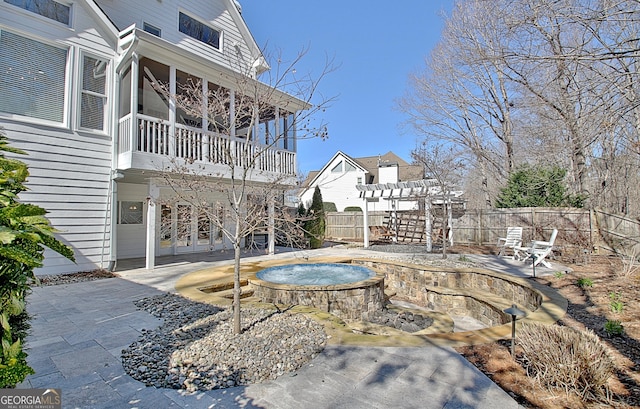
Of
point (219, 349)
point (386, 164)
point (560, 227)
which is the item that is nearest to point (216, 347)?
point (219, 349)

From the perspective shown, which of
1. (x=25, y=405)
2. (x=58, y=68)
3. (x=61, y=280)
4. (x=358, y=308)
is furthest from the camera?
(x=58, y=68)

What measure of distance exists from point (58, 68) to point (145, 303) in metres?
6.15

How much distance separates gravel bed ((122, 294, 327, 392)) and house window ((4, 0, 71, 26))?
7.42 meters

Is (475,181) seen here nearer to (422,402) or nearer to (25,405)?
(422,402)

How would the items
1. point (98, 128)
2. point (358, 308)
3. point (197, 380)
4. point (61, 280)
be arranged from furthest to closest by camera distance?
point (98, 128) → point (61, 280) → point (358, 308) → point (197, 380)

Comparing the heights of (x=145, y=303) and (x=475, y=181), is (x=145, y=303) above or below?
below

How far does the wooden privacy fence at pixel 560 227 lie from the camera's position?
385 inches

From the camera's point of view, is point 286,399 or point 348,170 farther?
point 348,170

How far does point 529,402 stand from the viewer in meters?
2.31

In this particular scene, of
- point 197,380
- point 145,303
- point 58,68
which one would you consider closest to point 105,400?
point 197,380

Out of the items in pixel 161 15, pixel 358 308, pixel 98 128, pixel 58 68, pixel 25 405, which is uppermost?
pixel 161 15

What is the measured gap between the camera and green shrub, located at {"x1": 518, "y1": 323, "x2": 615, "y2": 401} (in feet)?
7.85

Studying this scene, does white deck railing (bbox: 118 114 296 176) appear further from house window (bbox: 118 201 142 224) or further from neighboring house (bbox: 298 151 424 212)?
neighboring house (bbox: 298 151 424 212)

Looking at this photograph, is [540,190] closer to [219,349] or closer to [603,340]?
[603,340]
